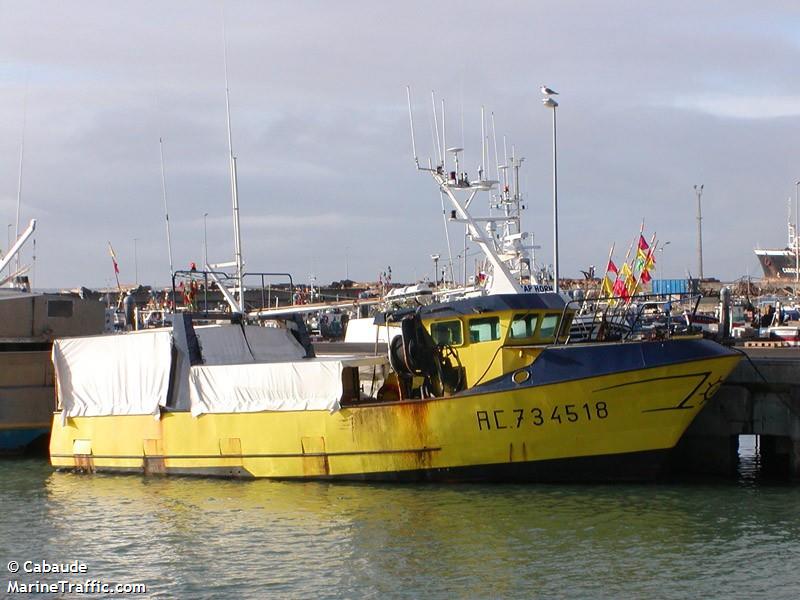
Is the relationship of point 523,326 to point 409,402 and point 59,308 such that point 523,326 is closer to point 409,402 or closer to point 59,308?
point 409,402

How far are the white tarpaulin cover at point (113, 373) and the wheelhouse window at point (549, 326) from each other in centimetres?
795

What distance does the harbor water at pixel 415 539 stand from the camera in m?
16.2

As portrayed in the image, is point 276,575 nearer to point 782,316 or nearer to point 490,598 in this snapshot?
point 490,598

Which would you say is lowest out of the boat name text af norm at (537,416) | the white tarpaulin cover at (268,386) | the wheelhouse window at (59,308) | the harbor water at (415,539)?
the harbor water at (415,539)

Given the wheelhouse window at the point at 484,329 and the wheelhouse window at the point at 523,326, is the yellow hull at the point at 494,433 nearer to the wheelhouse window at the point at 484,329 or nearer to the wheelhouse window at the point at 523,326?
the wheelhouse window at the point at 484,329

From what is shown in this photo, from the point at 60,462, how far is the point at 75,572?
968 centimetres

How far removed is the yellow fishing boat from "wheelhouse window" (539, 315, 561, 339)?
3 centimetres

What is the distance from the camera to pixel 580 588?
52.1ft

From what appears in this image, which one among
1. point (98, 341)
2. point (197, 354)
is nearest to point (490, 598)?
point (197, 354)

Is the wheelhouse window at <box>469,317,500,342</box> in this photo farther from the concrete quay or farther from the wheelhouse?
the concrete quay

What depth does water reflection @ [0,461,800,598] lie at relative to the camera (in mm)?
16250

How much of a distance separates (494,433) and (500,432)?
116 mm

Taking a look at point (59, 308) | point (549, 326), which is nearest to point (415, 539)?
point (549, 326)

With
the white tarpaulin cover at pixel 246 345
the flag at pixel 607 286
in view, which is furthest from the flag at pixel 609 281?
the white tarpaulin cover at pixel 246 345
